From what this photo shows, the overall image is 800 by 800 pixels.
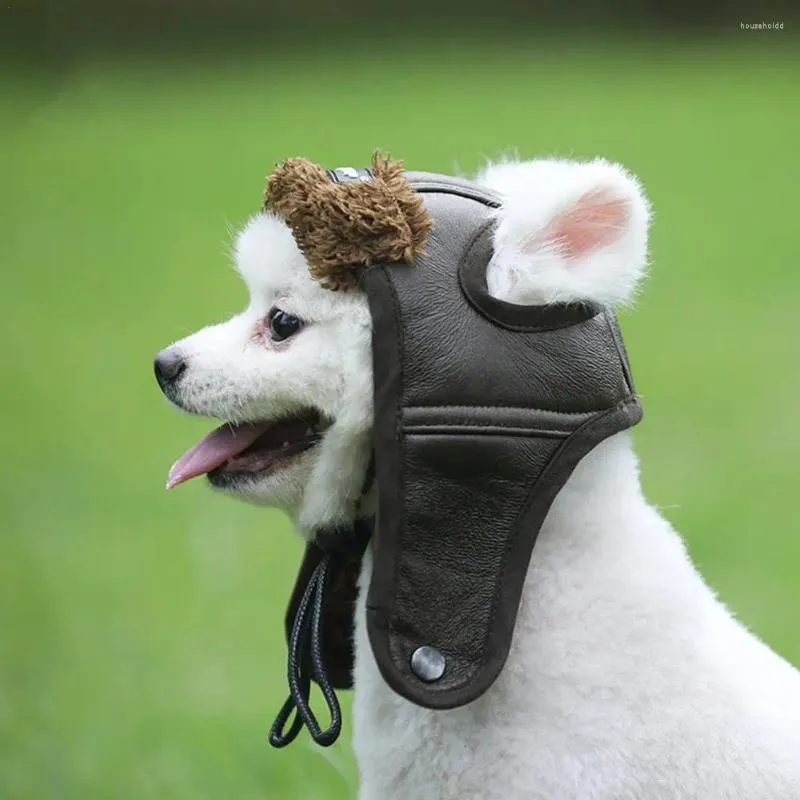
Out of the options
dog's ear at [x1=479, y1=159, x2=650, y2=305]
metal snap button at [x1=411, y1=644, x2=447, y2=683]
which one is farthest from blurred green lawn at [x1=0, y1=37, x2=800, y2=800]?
metal snap button at [x1=411, y1=644, x2=447, y2=683]

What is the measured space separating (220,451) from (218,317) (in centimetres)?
282

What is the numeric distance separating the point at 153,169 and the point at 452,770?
4865mm

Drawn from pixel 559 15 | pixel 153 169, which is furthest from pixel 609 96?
pixel 153 169

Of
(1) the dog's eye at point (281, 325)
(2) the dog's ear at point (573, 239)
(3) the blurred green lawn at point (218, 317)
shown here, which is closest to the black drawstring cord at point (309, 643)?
(1) the dog's eye at point (281, 325)

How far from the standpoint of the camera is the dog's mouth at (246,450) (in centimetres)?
124

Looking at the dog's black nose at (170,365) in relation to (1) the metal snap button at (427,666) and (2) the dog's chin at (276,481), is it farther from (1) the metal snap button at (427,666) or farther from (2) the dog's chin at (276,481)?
(1) the metal snap button at (427,666)

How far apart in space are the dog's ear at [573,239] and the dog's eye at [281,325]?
0.60 ft

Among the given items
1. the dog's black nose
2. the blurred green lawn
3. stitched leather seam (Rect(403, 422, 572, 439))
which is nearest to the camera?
stitched leather seam (Rect(403, 422, 572, 439))

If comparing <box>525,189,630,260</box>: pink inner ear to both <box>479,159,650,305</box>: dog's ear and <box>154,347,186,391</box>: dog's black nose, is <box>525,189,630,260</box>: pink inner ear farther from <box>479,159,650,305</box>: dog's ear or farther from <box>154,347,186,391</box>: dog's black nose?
<box>154,347,186,391</box>: dog's black nose

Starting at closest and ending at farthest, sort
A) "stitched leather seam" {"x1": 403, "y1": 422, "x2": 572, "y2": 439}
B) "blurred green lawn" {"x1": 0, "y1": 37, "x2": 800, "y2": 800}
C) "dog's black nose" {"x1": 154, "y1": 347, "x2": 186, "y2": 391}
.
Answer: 1. "stitched leather seam" {"x1": 403, "y1": 422, "x2": 572, "y2": 439}
2. "dog's black nose" {"x1": 154, "y1": 347, "x2": 186, "y2": 391}
3. "blurred green lawn" {"x1": 0, "y1": 37, "x2": 800, "y2": 800}

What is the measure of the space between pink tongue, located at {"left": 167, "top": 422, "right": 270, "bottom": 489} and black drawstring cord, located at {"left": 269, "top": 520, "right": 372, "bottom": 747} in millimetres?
118

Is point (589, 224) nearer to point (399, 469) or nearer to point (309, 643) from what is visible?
point (399, 469)

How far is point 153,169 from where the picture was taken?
571cm

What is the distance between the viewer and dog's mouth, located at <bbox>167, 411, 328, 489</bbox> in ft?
4.08
